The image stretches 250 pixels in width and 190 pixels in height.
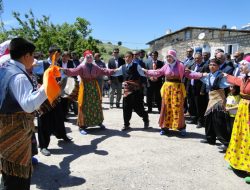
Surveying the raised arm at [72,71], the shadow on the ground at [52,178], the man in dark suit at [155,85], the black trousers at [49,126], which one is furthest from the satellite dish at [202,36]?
the shadow on the ground at [52,178]

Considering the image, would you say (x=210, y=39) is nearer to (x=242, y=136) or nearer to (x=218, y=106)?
(x=218, y=106)

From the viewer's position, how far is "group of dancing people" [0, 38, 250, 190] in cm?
279

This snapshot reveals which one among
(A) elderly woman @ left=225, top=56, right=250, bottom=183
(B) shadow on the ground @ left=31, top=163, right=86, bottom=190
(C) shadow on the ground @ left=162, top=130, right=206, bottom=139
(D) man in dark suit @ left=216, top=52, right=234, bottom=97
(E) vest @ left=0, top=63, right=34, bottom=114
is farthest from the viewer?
(C) shadow on the ground @ left=162, top=130, right=206, bottom=139

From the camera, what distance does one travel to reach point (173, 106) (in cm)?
702

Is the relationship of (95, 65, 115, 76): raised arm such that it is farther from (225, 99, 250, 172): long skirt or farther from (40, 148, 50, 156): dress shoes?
(225, 99, 250, 172): long skirt

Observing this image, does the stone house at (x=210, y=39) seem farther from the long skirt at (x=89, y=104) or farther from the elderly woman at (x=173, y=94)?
the long skirt at (x=89, y=104)

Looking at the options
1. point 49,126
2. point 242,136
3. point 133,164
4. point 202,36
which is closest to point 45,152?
point 49,126

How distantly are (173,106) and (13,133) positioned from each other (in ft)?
15.0

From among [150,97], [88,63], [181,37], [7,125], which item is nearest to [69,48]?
[181,37]

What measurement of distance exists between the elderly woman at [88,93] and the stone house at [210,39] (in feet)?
46.9

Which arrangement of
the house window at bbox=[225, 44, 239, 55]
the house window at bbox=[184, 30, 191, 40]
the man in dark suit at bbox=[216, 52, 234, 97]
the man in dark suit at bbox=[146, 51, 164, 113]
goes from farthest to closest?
the house window at bbox=[184, 30, 191, 40] → the house window at bbox=[225, 44, 239, 55] → the man in dark suit at bbox=[146, 51, 164, 113] → the man in dark suit at bbox=[216, 52, 234, 97]

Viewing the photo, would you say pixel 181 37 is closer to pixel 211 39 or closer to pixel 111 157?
pixel 211 39

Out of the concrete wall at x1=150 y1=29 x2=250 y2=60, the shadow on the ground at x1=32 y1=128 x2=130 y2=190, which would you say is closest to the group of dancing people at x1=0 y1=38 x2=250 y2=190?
the shadow on the ground at x1=32 y1=128 x2=130 y2=190

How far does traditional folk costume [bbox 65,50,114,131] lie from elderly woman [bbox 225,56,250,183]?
3367 mm
